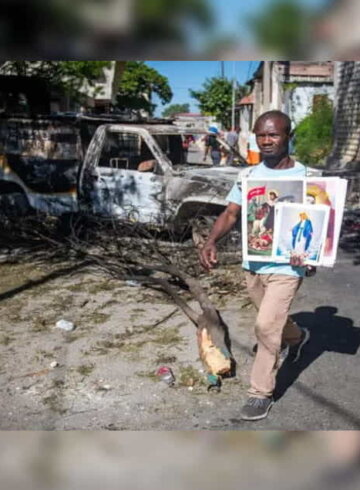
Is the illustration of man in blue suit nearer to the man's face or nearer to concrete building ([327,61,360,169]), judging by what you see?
the man's face

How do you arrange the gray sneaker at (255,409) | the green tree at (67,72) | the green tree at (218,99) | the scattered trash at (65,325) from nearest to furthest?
the gray sneaker at (255,409), the scattered trash at (65,325), the green tree at (67,72), the green tree at (218,99)

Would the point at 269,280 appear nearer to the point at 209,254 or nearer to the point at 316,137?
the point at 209,254

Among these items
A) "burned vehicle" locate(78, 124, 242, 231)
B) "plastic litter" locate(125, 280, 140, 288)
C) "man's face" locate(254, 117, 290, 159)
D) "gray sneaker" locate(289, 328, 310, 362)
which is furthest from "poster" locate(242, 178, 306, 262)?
"burned vehicle" locate(78, 124, 242, 231)

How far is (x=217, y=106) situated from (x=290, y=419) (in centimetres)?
3736

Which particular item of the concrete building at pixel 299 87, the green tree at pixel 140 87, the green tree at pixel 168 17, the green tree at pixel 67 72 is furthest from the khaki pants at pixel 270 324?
the green tree at pixel 140 87

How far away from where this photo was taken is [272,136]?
3.59 m

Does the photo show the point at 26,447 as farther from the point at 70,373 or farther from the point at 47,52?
the point at 47,52

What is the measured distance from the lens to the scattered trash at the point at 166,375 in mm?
4344

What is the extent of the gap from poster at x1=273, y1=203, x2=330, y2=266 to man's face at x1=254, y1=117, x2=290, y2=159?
0.34 metres

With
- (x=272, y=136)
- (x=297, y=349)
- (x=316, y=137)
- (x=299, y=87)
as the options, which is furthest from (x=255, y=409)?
(x=299, y=87)

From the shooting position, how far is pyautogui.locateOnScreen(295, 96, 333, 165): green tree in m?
20.1

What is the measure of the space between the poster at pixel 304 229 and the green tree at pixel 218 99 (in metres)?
36.6

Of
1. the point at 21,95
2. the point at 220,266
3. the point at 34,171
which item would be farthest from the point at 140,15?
the point at 21,95

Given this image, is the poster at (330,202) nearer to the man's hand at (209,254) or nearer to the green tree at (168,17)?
the man's hand at (209,254)
